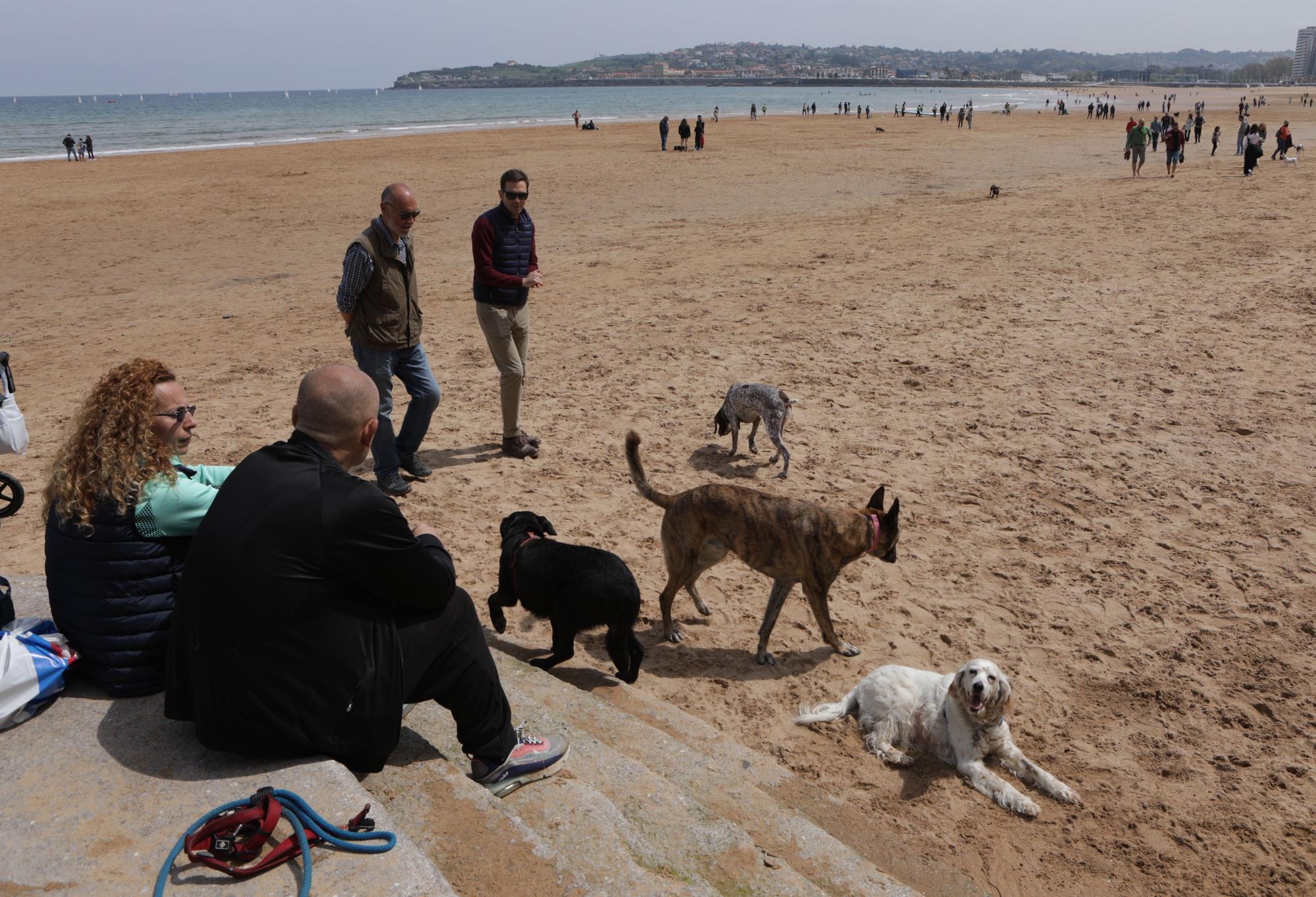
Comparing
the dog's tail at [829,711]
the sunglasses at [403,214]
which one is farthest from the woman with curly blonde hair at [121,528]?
the sunglasses at [403,214]

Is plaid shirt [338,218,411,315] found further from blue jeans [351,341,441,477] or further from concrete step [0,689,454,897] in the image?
concrete step [0,689,454,897]

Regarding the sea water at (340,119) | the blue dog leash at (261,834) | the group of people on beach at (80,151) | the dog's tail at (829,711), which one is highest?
the sea water at (340,119)

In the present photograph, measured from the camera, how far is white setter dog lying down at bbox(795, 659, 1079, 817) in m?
4.41

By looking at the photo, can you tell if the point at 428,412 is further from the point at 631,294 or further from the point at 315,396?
the point at 631,294

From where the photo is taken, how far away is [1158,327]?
36.6ft

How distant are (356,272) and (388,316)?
416 mm

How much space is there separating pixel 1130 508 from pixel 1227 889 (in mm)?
3751

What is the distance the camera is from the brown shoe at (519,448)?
8.15 m

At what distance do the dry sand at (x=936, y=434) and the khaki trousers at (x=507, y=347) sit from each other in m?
0.53

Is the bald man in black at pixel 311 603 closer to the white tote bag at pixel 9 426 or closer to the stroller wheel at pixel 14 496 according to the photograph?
the white tote bag at pixel 9 426

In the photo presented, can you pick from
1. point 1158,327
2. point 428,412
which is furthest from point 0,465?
point 1158,327

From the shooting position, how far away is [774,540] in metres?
5.36

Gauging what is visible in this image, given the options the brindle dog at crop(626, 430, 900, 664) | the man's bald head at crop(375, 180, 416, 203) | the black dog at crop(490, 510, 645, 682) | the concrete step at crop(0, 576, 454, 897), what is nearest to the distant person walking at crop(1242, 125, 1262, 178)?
the brindle dog at crop(626, 430, 900, 664)

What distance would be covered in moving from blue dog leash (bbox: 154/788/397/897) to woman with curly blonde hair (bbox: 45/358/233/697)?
0.94 m
